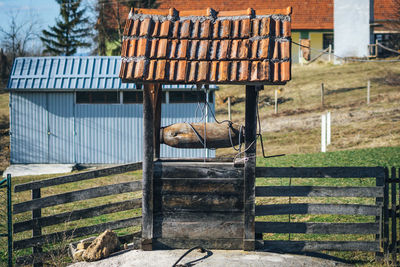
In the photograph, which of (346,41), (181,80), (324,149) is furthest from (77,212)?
(346,41)

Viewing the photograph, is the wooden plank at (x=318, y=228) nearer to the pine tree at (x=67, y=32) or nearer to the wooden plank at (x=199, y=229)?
the wooden plank at (x=199, y=229)

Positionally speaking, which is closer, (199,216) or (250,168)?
(250,168)

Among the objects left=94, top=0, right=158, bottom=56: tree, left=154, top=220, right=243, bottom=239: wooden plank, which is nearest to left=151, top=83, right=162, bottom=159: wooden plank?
left=154, top=220, right=243, bottom=239: wooden plank

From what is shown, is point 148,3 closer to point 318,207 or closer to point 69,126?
point 69,126

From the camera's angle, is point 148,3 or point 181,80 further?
point 148,3

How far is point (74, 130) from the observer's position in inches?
769

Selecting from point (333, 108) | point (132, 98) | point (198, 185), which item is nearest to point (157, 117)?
point (198, 185)

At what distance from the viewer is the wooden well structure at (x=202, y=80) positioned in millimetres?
6539

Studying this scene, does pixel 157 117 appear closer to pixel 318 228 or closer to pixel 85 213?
pixel 85 213

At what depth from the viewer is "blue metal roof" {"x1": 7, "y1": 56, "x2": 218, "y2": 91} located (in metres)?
19.1

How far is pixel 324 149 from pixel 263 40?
1377cm

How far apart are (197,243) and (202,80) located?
2.21 meters

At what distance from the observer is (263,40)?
260 inches

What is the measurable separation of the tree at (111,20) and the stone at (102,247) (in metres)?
32.0
